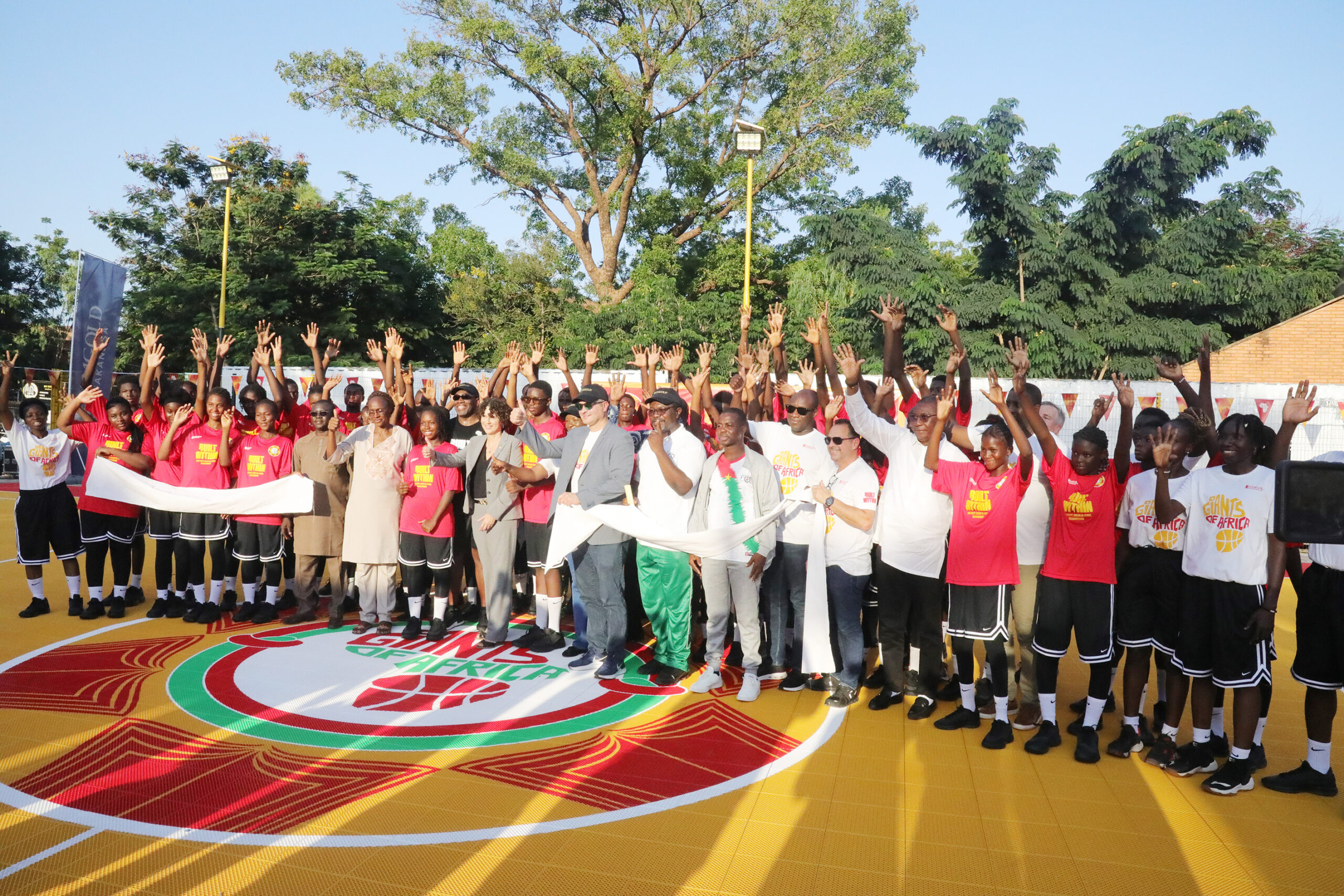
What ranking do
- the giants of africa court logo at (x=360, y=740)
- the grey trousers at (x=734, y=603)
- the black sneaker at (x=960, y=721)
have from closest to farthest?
the giants of africa court logo at (x=360, y=740), the black sneaker at (x=960, y=721), the grey trousers at (x=734, y=603)

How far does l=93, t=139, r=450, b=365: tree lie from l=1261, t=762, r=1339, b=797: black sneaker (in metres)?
22.4

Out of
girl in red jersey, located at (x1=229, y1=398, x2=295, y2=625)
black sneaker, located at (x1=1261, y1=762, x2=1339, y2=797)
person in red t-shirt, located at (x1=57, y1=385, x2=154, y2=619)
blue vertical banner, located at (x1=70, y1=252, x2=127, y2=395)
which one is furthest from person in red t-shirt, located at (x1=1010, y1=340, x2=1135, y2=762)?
blue vertical banner, located at (x1=70, y1=252, x2=127, y2=395)

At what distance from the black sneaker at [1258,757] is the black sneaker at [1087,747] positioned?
0.79 metres

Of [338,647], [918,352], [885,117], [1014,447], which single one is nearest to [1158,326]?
[918,352]

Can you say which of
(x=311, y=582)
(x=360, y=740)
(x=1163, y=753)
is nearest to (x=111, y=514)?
(x=311, y=582)

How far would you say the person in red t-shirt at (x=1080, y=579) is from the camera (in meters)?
5.10

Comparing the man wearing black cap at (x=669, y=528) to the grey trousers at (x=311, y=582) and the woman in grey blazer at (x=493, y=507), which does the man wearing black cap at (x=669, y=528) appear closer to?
the woman in grey blazer at (x=493, y=507)

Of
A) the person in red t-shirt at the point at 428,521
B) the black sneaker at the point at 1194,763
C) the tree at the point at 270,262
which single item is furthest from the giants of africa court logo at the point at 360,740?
the tree at the point at 270,262

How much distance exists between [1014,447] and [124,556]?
739cm

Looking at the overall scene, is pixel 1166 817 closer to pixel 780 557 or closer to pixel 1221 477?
pixel 1221 477

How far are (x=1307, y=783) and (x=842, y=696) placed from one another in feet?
8.18

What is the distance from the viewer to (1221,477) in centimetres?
484

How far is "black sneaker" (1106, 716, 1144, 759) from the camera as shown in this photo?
5.17 m

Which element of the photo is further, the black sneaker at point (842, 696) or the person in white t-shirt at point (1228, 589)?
the black sneaker at point (842, 696)
